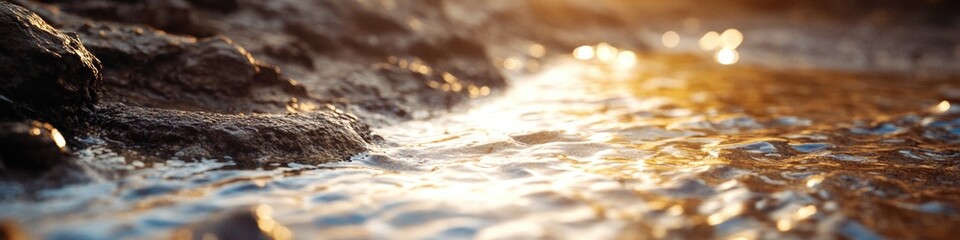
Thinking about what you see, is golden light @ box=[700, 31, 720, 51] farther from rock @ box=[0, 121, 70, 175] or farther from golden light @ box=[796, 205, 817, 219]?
rock @ box=[0, 121, 70, 175]

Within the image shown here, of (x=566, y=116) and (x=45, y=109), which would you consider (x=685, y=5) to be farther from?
(x=45, y=109)

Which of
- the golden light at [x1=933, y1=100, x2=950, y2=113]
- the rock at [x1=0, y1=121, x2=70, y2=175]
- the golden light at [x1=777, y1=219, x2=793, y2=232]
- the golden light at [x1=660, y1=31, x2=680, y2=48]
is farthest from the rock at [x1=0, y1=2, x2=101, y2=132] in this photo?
the golden light at [x1=660, y1=31, x2=680, y2=48]

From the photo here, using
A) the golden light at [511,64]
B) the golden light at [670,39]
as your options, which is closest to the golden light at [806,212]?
the golden light at [511,64]

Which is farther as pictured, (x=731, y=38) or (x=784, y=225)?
(x=731, y=38)

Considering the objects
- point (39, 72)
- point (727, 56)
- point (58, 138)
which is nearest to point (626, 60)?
point (727, 56)

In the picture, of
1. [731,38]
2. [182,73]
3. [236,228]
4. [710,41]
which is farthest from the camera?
[710,41]

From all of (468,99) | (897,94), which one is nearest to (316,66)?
(468,99)

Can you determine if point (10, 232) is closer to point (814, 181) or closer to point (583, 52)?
point (814, 181)
